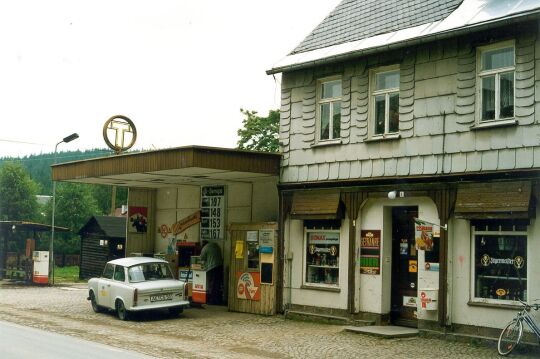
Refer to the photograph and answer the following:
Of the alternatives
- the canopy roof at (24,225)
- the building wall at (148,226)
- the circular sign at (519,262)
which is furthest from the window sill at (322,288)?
the canopy roof at (24,225)

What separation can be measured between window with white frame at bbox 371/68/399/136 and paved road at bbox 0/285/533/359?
16.0 ft

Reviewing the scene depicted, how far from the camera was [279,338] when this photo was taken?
49.7ft

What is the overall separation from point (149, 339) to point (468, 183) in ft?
24.4

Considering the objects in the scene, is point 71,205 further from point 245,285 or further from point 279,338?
point 279,338

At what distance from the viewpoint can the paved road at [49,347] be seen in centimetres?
1218

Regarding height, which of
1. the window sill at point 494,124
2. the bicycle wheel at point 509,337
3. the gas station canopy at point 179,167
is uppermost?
the window sill at point 494,124

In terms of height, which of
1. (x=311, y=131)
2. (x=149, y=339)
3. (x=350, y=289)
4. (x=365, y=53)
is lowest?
(x=149, y=339)

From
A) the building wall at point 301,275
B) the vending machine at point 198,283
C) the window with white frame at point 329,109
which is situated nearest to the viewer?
A: the building wall at point 301,275

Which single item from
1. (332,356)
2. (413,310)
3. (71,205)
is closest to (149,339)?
(332,356)

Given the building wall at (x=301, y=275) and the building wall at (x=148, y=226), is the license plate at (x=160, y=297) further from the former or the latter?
the building wall at (x=148, y=226)

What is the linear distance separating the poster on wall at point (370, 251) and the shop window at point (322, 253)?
34.4 inches

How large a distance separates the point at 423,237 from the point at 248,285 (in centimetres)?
626

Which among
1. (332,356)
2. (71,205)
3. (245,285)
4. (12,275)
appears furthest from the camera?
(71,205)

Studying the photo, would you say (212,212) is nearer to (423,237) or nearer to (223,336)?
(223,336)
